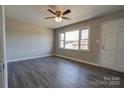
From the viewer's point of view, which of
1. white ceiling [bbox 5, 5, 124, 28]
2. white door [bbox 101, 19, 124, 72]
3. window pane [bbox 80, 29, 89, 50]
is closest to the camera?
white ceiling [bbox 5, 5, 124, 28]

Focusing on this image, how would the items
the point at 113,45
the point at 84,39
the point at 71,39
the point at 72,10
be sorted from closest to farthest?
the point at 72,10 < the point at 113,45 < the point at 84,39 < the point at 71,39

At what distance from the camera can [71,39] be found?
639cm

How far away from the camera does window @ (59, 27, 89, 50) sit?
5250 millimetres

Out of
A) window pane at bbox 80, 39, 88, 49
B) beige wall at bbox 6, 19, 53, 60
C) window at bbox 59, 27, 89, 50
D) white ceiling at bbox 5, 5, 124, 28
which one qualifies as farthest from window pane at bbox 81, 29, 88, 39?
beige wall at bbox 6, 19, 53, 60

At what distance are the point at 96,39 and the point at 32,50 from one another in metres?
4.30

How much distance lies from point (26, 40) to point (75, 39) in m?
3.24

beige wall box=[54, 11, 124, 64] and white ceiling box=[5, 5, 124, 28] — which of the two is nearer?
white ceiling box=[5, 5, 124, 28]

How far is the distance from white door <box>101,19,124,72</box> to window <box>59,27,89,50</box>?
1076mm

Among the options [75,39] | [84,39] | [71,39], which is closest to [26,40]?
[71,39]

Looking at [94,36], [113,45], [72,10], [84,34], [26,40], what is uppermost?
[72,10]

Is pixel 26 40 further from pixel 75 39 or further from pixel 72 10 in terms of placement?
pixel 72 10

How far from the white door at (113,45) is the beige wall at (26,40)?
4328mm

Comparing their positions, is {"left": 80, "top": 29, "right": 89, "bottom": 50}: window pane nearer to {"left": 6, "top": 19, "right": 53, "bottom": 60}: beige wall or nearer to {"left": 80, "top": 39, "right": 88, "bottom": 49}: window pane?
{"left": 80, "top": 39, "right": 88, "bottom": 49}: window pane

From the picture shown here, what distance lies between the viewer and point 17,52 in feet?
19.3
